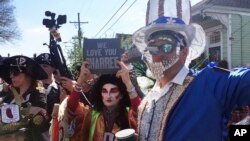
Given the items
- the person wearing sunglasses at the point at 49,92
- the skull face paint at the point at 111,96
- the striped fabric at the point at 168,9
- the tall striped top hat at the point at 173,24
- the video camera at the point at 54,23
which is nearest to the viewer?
the tall striped top hat at the point at 173,24

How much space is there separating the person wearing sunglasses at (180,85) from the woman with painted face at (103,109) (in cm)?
34

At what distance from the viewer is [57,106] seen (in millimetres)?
3031

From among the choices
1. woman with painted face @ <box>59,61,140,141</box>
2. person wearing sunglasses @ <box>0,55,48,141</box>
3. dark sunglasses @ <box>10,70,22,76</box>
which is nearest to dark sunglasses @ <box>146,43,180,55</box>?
woman with painted face @ <box>59,61,140,141</box>

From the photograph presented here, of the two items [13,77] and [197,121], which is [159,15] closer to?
[197,121]

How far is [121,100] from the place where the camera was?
2.96 metres

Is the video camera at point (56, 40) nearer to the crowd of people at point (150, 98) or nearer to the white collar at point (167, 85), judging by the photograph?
the crowd of people at point (150, 98)

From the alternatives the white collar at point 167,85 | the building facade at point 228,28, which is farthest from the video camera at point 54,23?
the building facade at point 228,28

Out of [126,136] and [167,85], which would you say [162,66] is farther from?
[126,136]

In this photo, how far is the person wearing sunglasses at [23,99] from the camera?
2.92 m

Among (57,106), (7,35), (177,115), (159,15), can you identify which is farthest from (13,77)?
(7,35)

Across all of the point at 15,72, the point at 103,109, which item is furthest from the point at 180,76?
the point at 15,72

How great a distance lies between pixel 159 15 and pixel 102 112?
35.0 inches

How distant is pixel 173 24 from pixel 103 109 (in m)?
0.99

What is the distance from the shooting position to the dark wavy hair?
2.89 metres
